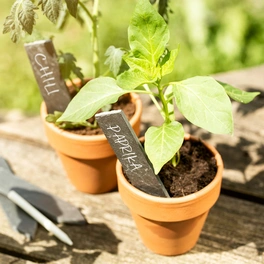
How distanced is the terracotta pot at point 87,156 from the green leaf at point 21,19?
30 cm

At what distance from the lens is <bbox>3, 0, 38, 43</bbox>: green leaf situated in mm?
982

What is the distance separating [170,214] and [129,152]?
0.54ft

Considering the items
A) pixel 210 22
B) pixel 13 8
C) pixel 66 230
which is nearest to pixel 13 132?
pixel 66 230

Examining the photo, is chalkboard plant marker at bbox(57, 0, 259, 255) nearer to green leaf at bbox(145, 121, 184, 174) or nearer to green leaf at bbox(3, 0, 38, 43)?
green leaf at bbox(145, 121, 184, 174)

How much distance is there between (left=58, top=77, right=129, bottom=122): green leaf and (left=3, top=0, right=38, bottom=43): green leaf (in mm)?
177

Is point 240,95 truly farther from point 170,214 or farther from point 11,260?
point 11,260

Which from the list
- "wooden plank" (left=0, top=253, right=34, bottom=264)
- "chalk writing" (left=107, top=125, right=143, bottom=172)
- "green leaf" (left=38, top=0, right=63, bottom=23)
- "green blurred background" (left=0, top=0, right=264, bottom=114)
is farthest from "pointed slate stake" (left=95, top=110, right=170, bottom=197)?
"green blurred background" (left=0, top=0, right=264, bottom=114)

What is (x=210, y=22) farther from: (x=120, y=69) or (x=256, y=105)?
(x=120, y=69)

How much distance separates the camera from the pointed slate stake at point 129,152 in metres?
0.95

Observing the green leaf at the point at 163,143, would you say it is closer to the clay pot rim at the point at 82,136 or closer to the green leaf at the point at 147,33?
the green leaf at the point at 147,33

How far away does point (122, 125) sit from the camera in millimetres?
958

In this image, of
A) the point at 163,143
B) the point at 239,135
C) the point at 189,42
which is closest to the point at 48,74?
the point at 163,143

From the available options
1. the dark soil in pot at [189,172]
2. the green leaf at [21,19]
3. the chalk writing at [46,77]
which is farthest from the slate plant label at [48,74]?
the dark soil in pot at [189,172]

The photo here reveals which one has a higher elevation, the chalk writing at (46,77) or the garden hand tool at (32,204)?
the chalk writing at (46,77)
